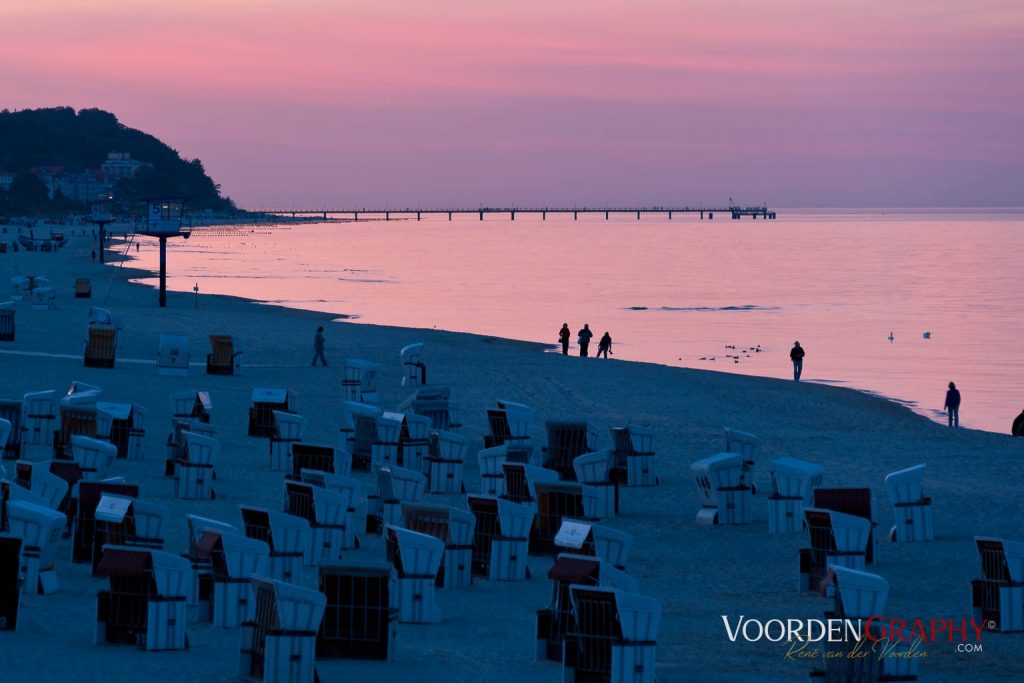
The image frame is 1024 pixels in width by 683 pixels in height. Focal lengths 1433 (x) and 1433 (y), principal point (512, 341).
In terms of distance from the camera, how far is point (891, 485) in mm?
16062

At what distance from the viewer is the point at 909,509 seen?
16094 mm

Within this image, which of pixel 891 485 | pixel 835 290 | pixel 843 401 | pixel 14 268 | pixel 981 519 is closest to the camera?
pixel 891 485

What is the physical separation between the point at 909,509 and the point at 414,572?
260 inches

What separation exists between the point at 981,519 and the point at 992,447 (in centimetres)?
722

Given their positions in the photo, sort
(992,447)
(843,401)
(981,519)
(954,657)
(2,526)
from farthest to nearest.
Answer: (843,401), (992,447), (981,519), (2,526), (954,657)

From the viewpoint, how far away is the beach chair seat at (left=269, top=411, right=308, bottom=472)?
2036 cm

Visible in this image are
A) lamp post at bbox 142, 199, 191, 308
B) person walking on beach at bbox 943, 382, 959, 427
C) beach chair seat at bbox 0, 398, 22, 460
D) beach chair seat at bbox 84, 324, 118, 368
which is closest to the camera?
beach chair seat at bbox 0, 398, 22, 460

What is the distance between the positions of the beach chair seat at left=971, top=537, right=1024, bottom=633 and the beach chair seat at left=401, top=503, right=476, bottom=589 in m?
4.61

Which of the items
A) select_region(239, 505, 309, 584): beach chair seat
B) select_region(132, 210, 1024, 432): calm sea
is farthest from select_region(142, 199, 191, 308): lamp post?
select_region(239, 505, 309, 584): beach chair seat

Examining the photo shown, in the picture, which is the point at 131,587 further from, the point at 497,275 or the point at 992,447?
the point at 497,275

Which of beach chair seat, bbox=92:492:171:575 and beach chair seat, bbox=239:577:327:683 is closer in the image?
beach chair seat, bbox=239:577:327:683

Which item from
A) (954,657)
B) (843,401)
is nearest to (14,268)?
(843,401)

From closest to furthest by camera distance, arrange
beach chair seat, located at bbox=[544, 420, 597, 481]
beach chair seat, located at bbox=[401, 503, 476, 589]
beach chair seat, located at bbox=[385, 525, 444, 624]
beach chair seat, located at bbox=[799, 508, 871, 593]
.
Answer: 1. beach chair seat, located at bbox=[385, 525, 444, 624]
2. beach chair seat, located at bbox=[401, 503, 476, 589]
3. beach chair seat, located at bbox=[799, 508, 871, 593]
4. beach chair seat, located at bbox=[544, 420, 597, 481]

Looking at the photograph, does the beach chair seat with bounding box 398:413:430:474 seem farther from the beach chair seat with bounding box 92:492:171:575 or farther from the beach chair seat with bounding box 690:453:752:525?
the beach chair seat with bounding box 92:492:171:575
